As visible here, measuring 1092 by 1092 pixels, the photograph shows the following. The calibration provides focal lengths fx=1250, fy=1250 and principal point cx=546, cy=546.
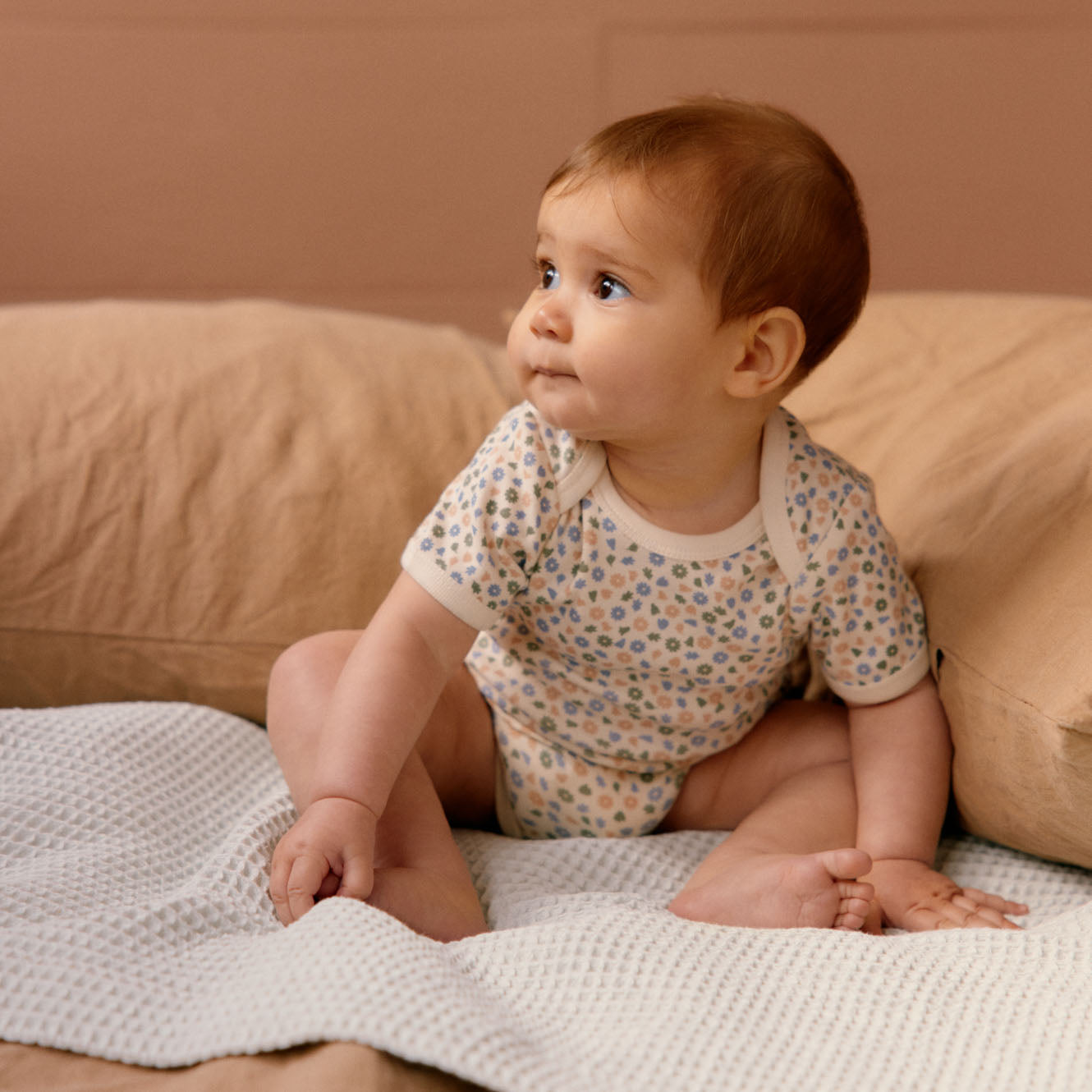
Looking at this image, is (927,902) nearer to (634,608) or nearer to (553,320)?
(634,608)

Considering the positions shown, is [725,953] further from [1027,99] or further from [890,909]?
[1027,99]

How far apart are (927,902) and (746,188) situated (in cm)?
46

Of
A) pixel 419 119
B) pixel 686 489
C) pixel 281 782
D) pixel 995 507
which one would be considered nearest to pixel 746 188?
pixel 686 489

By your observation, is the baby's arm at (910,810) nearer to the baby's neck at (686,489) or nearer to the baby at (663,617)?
the baby at (663,617)

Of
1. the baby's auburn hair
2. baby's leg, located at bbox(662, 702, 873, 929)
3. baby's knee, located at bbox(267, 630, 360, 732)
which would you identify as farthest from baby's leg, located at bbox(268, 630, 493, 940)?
the baby's auburn hair

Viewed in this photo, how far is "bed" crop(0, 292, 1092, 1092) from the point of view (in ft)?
1.90

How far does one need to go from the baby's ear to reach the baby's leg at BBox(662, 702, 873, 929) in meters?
0.28

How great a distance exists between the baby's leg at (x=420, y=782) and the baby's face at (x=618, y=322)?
0.81 ft

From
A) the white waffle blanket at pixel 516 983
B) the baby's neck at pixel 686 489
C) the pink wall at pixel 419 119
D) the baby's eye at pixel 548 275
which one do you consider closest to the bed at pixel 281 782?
the white waffle blanket at pixel 516 983

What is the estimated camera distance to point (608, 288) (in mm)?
775

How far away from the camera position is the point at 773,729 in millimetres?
953

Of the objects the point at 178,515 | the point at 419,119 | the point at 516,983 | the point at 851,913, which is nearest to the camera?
the point at 516,983

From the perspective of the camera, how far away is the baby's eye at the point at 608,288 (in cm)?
77

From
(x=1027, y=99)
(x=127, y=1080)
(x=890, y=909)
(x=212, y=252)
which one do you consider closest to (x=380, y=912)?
(x=127, y=1080)
